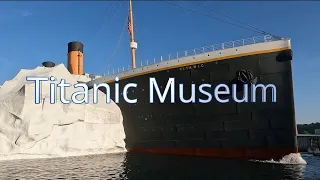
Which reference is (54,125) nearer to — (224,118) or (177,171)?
(177,171)

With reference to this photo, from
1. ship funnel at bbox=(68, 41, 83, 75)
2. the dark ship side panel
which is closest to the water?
the dark ship side panel

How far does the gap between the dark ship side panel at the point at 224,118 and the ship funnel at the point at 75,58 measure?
2039 centimetres

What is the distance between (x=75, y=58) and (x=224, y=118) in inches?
1233

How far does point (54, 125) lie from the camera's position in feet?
95.8

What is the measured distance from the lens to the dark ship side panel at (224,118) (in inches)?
865

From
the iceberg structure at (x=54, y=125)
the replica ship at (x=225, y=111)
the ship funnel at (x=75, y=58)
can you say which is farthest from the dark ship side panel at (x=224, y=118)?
the ship funnel at (x=75, y=58)

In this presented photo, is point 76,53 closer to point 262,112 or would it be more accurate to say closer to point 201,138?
point 201,138

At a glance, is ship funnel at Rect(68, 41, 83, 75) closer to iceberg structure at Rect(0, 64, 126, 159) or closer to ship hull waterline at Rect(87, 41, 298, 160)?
iceberg structure at Rect(0, 64, 126, 159)

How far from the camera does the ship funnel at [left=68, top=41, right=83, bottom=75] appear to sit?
150 feet

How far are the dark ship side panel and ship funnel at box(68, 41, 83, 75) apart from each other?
20.4 m

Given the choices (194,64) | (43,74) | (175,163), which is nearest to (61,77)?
(43,74)

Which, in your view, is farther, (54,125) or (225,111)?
(54,125)

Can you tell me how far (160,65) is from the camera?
28.1m

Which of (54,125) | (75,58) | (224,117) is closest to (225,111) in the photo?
(224,117)
